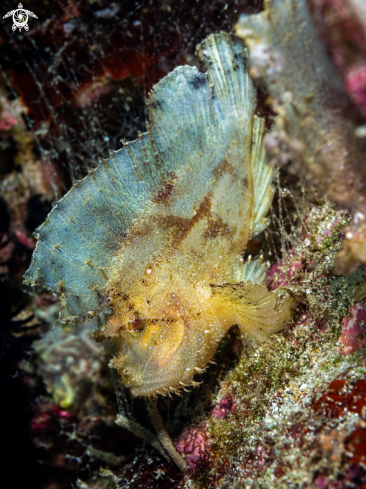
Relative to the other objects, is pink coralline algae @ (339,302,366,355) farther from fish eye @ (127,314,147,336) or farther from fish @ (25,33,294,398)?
fish eye @ (127,314,147,336)

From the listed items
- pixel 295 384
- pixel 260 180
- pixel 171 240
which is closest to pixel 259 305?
pixel 295 384

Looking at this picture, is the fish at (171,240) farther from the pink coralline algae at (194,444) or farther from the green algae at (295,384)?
the pink coralline algae at (194,444)

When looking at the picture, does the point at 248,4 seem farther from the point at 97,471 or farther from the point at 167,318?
the point at 97,471

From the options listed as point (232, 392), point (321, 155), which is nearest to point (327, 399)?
point (232, 392)

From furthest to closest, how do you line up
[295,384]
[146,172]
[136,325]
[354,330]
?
[146,172] < [136,325] < [295,384] < [354,330]

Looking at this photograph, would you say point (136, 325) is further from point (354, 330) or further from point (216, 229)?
point (354, 330)

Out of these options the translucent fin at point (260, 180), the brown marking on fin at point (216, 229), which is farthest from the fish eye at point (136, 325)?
the translucent fin at point (260, 180)
